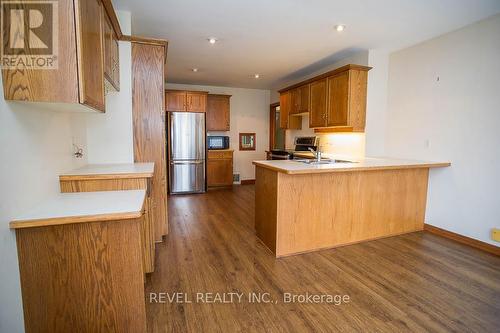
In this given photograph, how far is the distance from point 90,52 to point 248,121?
5400 millimetres

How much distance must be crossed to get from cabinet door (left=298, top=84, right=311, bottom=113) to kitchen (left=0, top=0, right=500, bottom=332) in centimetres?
4

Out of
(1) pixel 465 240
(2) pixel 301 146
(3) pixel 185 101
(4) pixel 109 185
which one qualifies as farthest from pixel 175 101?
(1) pixel 465 240

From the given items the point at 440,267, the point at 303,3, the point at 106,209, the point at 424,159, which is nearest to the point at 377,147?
the point at 424,159

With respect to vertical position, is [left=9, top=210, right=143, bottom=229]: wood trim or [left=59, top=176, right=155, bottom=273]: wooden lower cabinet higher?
[left=59, top=176, right=155, bottom=273]: wooden lower cabinet

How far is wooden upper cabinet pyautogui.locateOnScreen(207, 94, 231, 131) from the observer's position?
6.12 m

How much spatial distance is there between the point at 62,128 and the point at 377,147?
157 inches

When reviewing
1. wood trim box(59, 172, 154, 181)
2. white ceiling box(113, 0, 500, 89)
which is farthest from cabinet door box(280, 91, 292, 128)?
wood trim box(59, 172, 154, 181)

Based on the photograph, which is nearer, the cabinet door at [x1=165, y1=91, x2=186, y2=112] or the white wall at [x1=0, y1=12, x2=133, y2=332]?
the white wall at [x1=0, y1=12, x2=133, y2=332]

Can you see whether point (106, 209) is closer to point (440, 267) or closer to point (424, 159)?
point (440, 267)

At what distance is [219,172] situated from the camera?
20.1 ft

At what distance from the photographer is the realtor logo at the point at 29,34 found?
44.4 inches

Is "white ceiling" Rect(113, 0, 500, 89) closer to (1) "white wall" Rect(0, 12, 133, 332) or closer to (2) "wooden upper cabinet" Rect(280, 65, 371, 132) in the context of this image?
(2) "wooden upper cabinet" Rect(280, 65, 371, 132)

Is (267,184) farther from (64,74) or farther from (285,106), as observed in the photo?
(285,106)

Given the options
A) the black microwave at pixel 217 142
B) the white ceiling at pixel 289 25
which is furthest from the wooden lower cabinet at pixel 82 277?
the black microwave at pixel 217 142
